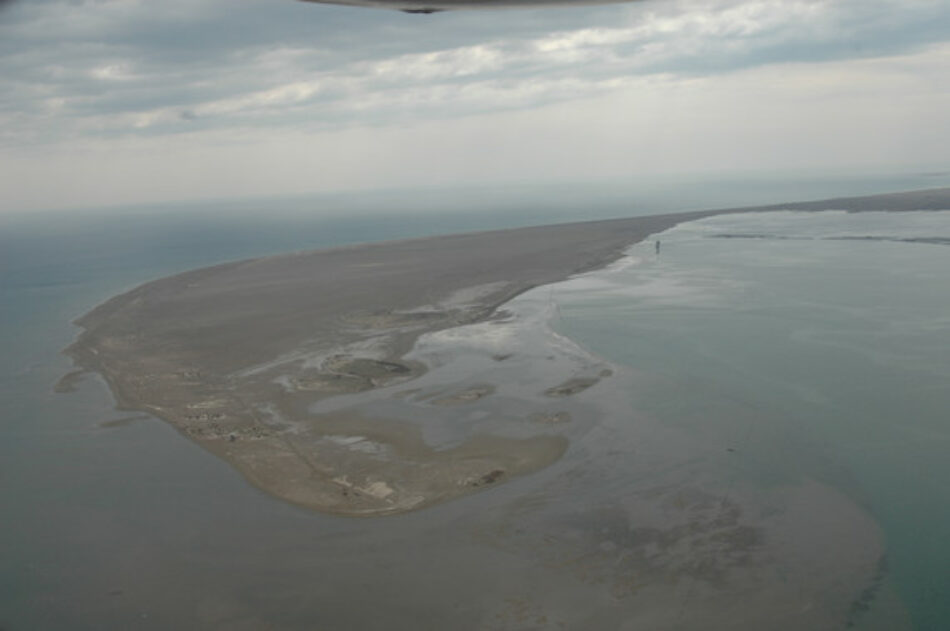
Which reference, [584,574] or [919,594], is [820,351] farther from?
[584,574]

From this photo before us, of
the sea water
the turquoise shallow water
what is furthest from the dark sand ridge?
the turquoise shallow water

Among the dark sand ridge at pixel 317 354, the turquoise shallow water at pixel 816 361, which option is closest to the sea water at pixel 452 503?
the turquoise shallow water at pixel 816 361

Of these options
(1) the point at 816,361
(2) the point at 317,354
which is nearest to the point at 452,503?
(2) the point at 317,354

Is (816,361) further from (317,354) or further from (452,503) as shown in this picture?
(317,354)

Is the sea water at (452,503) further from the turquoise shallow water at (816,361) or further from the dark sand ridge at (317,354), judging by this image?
the dark sand ridge at (317,354)

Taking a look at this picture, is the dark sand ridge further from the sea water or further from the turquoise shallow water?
the turquoise shallow water

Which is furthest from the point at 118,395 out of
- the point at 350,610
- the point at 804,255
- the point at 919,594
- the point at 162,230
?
the point at 162,230
